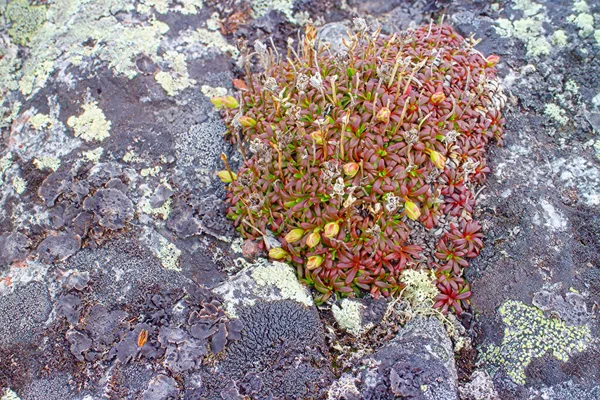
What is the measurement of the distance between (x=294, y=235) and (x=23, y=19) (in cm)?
364

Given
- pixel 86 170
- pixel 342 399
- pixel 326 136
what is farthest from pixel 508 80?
pixel 86 170

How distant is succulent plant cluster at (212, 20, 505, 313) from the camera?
12.0 feet

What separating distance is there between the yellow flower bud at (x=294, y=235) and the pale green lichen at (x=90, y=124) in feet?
5.78

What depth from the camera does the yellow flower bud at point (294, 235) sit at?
370 cm

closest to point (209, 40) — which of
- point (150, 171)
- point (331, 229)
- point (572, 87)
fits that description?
point (150, 171)

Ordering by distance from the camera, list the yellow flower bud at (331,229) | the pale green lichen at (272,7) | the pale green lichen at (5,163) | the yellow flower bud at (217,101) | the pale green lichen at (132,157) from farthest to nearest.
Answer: the pale green lichen at (272,7), the yellow flower bud at (217,101), the pale green lichen at (5,163), the pale green lichen at (132,157), the yellow flower bud at (331,229)


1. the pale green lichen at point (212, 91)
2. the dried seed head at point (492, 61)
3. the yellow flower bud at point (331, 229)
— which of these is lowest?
the yellow flower bud at point (331, 229)

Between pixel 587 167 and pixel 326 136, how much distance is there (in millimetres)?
2039

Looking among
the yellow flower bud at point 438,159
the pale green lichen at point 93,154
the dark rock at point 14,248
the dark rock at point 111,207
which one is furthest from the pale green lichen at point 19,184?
the yellow flower bud at point 438,159

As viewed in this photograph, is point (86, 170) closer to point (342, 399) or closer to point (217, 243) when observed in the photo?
point (217, 243)

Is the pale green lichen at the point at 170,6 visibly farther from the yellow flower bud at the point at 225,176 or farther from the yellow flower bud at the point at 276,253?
the yellow flower bud at the point at 276,253

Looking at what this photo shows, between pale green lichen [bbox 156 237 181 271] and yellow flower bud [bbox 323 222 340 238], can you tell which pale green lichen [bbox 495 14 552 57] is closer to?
yellow flower bud [bbox 323 222 340 238]

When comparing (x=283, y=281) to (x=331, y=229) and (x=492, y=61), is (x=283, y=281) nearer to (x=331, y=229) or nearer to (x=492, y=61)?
(x=331, y=229)

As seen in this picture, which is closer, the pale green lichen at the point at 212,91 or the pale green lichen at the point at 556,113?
Answer: the pale green lichen at the point at 556,113
